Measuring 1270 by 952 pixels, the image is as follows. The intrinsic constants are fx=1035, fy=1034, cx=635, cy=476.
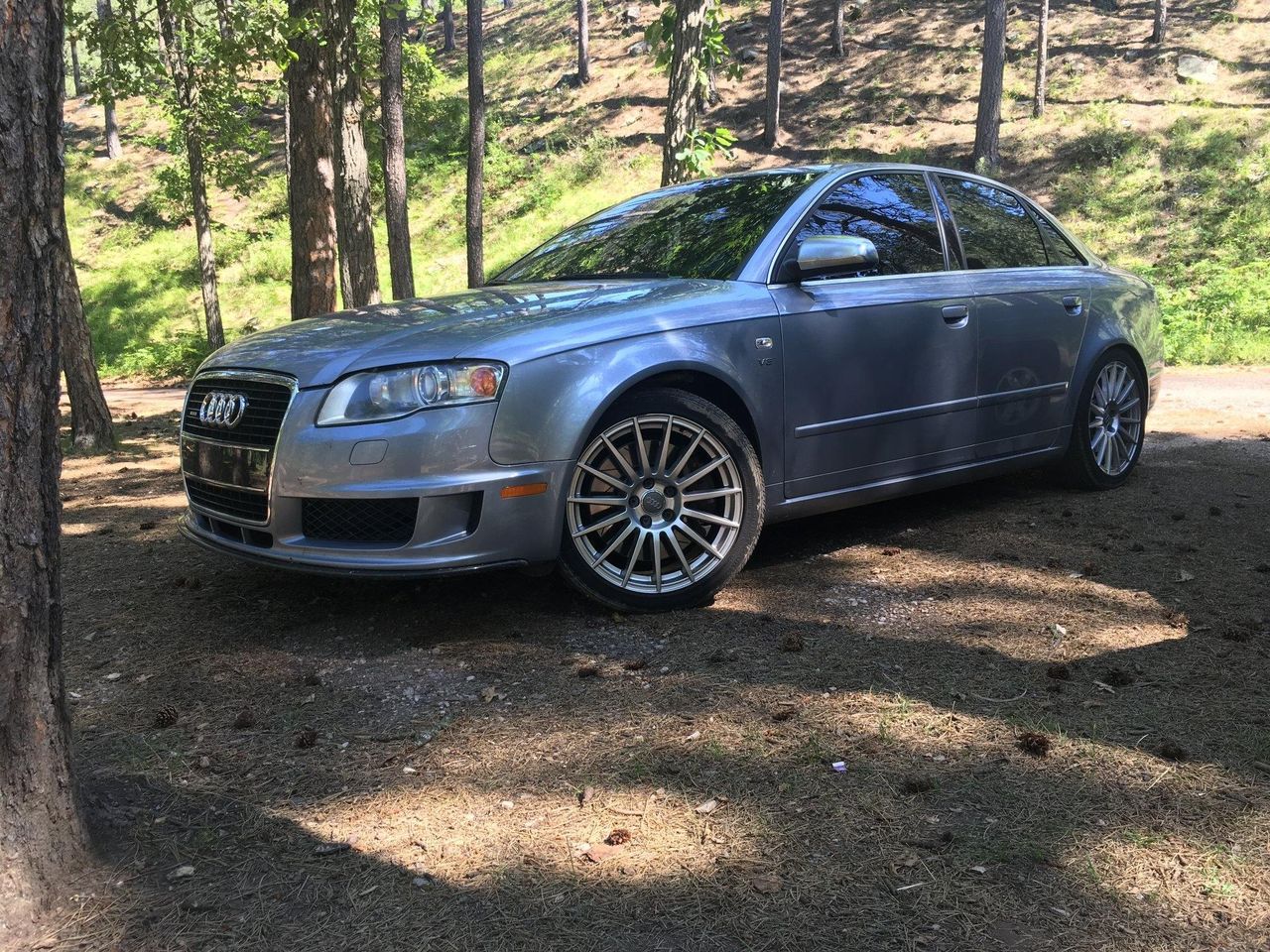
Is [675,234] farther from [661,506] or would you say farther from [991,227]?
[991,227]

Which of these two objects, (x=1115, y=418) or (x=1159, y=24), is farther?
(x=1159, y=24)

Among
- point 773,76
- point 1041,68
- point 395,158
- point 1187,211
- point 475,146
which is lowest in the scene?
point 1187,211

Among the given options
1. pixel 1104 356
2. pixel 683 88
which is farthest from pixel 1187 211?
pixel 1104 356

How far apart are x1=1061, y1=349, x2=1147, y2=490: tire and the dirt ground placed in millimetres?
1005

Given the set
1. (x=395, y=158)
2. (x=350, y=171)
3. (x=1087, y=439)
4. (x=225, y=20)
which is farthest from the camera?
(x=395, y=158)

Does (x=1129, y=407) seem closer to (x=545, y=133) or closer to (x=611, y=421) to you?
(x=611, y=421)

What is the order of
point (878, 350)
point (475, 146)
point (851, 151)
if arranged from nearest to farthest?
point (878, 350) → point (475, 146) → point (851, 151)

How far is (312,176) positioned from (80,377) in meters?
2.95

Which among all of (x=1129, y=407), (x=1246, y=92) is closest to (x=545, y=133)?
(x=1246, y=92)

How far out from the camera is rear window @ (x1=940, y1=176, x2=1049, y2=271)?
5340 millimetres

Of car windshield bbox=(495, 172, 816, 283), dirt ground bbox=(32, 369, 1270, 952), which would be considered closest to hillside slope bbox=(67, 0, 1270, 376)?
car windshield bbox=(495, 172, 816, 283)

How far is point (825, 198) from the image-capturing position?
15.7 feet

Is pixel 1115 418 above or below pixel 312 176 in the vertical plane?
below

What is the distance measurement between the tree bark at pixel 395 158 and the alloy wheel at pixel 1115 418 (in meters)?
12.4
